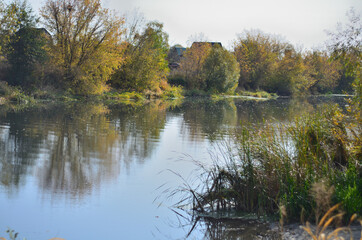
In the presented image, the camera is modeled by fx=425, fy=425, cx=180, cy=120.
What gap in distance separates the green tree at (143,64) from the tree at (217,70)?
9.96 metres

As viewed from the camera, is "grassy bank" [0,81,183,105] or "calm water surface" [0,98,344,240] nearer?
"calm water surface" [0,98,344,240]

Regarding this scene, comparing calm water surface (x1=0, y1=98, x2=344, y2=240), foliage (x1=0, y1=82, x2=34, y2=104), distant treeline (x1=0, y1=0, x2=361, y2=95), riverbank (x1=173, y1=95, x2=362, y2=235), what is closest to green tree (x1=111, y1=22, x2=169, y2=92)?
distant treeline (x1=0, y1=0, x2=361, y2=95)

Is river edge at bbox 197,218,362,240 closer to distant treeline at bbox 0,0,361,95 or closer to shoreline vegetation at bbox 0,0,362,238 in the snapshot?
shoreline vegetation at bbox 0,0,362,238

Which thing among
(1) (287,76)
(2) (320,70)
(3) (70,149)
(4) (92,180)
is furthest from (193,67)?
(4) (92,180)

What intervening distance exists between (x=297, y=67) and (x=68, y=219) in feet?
240

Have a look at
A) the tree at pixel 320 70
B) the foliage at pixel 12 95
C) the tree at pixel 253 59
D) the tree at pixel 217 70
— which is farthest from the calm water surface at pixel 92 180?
the tree at pixel 320 70

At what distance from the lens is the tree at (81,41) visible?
35.4m

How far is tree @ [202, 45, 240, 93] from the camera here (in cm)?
5710

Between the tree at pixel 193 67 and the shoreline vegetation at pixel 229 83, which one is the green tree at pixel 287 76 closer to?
the shoreline vegetation at pixel 229 83

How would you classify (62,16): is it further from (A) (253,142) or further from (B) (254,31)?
(B) (254,31)

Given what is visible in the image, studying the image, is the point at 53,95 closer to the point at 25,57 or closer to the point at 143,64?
the point at 25,57

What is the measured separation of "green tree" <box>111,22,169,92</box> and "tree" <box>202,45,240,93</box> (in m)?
9.96

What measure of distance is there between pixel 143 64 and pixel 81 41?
990 cm

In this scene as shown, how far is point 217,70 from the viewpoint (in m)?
56.7
